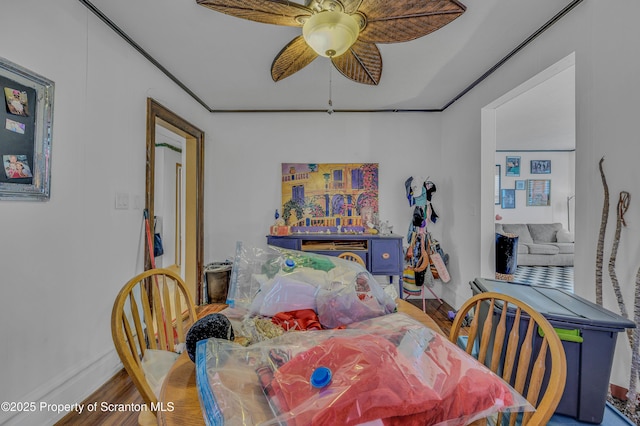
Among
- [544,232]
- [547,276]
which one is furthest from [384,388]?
[544,232]

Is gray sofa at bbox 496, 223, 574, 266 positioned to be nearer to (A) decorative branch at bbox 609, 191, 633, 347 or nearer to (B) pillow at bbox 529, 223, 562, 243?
(B) pillow at bbox 529, 223, 562, 243

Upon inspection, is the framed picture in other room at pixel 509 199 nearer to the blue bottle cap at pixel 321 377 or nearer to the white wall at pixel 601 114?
the white wall at pixel 601 114

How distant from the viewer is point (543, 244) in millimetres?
5344

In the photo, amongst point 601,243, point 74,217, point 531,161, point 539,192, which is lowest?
point 601,243

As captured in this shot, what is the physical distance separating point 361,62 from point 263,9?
2.17 ft

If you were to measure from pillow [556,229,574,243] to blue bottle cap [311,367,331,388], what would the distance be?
698 cm

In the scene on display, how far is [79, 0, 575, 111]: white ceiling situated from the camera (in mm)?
1765

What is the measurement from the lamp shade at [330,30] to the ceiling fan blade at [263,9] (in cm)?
8

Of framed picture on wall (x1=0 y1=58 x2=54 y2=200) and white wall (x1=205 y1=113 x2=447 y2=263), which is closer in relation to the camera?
framed picture on wall (x1=0 y1=58 x2=54 y2=200)

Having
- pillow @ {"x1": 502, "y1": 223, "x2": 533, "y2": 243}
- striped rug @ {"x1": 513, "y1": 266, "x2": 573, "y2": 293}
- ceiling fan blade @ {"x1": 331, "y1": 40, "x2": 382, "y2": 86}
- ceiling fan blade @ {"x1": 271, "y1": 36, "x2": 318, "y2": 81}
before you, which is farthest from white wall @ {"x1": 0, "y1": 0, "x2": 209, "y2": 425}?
pillow @ {"x1": 502, "y1": 223, "x2": 533, "y2": 243}

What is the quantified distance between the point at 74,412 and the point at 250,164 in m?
2.73

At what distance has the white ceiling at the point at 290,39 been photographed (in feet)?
5.79

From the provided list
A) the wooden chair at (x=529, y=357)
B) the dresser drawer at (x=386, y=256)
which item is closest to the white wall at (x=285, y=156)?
the dresser drawer at (x=386, y=256)

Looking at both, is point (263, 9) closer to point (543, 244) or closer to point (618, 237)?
point (618, 237)
